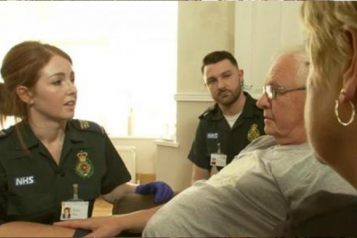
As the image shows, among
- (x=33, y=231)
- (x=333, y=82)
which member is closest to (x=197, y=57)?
(x=33, y=231)

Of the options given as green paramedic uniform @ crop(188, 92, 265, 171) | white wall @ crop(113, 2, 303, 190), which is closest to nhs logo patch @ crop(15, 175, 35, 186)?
green paramedic uniform @ crop(188, 92, 265, 171)

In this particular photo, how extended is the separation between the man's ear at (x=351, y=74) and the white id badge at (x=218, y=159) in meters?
1.10

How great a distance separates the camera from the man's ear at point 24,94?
1.16 metres

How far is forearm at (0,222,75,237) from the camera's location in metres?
0.74

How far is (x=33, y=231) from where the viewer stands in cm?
76

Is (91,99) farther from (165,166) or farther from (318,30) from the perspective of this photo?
(318,30)

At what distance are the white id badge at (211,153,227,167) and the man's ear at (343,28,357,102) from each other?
43.3 inches

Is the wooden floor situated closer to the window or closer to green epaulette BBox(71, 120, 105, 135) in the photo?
green epaulette BBox(71, 120, 105, 135)

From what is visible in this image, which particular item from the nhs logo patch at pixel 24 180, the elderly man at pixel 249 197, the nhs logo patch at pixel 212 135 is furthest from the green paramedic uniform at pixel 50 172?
the nhs logo patch at pixel 212 135

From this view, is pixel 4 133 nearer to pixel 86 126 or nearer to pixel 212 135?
pixel 86 126

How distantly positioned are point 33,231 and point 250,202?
17.1 inches

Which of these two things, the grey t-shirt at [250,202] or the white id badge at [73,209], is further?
the white id badge at [73,209]

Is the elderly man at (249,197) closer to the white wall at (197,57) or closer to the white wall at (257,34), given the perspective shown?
the white wall at (257,34)

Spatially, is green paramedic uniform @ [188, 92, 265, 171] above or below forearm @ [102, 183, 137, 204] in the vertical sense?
above
